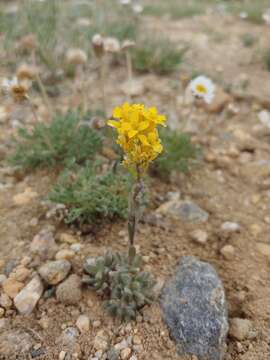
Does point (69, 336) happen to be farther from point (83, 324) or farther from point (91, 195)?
point (91, 195)

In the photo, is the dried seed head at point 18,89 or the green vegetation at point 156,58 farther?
the green vegetation at point 156,58

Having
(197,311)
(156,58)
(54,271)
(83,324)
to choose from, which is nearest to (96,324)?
(83,324)

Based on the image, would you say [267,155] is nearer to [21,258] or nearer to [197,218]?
[197,218]

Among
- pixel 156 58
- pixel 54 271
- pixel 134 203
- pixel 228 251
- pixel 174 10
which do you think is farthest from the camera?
pixel 174 10

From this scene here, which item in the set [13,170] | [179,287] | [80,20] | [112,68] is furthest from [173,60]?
[179,287]

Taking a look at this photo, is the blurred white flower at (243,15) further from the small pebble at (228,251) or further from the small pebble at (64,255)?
the small pebble at (64,255)

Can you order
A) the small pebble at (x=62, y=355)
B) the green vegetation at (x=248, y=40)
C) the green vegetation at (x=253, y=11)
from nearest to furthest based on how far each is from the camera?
1. the small pebble at (x=62, y=355)
2. the green vegetation at (x=248, y=40)
3. the green vegetation at (x=253, y=11)

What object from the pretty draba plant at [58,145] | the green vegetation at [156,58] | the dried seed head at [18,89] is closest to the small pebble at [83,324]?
the pretty draba plant at [58,145]
